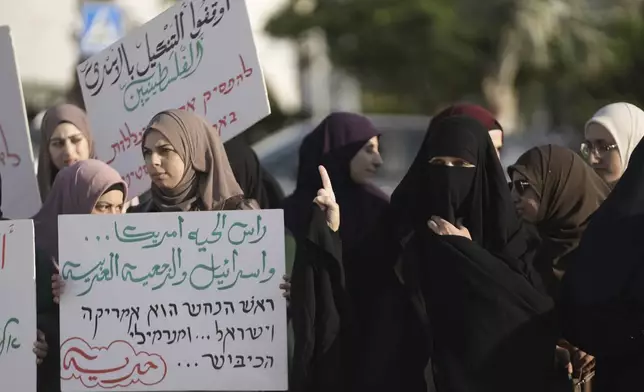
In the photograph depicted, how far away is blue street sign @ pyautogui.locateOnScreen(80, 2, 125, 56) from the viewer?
38.5 feet

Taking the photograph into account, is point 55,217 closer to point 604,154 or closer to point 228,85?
point 228,85

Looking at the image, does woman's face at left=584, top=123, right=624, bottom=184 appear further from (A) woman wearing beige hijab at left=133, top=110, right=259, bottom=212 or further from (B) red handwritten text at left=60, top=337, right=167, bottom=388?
(B) red handwritten text at left=60, top=337, right=167, bottom=388

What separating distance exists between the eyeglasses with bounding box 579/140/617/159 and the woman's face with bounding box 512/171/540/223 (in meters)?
0.47

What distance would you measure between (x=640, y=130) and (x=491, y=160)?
35.2 inches

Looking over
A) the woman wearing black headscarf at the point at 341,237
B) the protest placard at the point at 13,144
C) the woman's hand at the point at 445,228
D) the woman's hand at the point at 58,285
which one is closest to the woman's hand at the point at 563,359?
the woman's hand at the point at 445,228

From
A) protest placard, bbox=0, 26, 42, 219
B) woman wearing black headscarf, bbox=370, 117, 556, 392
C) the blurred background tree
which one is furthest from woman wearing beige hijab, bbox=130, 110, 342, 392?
the blurred background tree

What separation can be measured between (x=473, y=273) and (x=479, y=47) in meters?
19.4

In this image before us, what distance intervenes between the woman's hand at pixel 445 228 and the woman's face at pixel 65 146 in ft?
6.19

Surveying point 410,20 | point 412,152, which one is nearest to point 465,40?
point 410,20

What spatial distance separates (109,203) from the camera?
4750 mm

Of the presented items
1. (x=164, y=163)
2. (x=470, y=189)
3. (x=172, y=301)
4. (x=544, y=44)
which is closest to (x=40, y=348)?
(x=172, y=301)

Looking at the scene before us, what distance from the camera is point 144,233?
4.46 metres

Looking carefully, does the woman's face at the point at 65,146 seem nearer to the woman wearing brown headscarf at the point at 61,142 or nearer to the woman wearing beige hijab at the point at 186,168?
the woman wearing brown headscarf at the point at 61,142

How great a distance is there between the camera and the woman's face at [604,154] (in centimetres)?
525
